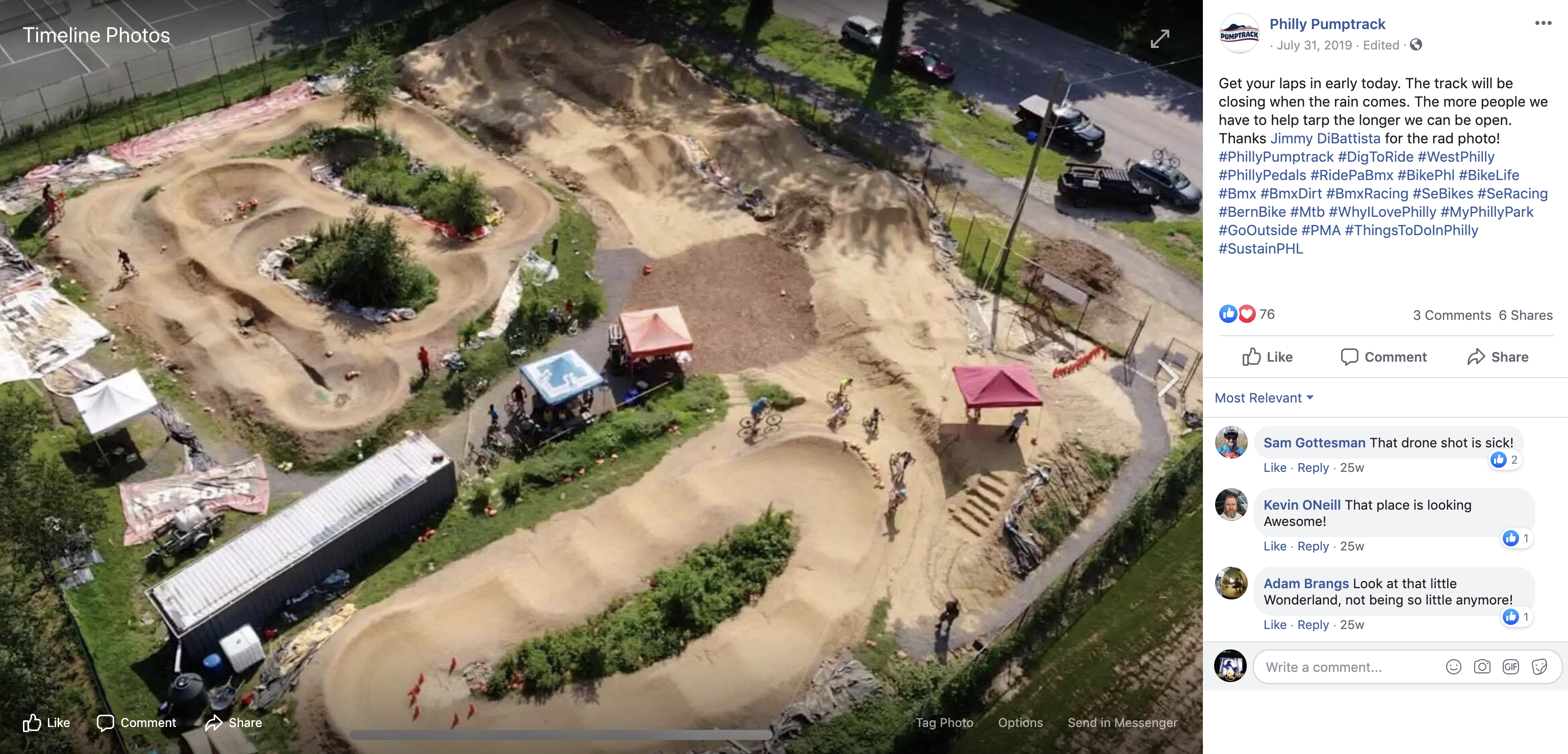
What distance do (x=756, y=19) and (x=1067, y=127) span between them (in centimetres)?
2141

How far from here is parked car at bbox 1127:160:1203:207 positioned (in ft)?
168

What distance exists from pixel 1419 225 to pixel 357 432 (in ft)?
106

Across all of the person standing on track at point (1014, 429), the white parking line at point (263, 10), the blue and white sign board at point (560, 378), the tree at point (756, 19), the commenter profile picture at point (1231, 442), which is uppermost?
the white parking line at point (263, 10)

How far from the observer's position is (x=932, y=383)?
39688 mm

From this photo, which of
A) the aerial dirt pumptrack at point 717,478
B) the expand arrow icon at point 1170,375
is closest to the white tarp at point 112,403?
the aerial dirt pumptrack at point 717,478

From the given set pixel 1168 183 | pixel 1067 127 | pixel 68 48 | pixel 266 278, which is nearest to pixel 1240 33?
pixel 1168 183

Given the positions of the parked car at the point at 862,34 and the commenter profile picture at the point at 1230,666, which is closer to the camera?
the commenter profile picture at the point at 1230,666

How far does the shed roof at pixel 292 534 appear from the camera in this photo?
2886cm

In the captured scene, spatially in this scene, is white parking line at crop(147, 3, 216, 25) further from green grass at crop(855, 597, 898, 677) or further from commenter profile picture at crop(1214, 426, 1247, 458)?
commenter profile picture at crop(1214, 426, 1247, 458)

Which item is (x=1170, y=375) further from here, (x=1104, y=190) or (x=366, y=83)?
(x=366, y=83)

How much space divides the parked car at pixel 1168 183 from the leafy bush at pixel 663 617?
2941 centimetres

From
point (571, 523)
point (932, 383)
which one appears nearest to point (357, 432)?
point (571, 523)

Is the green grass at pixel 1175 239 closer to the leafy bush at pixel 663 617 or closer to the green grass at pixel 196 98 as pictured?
the leafy bush at pixel 663 617

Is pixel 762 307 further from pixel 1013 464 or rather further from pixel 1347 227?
pixel 1347 227
